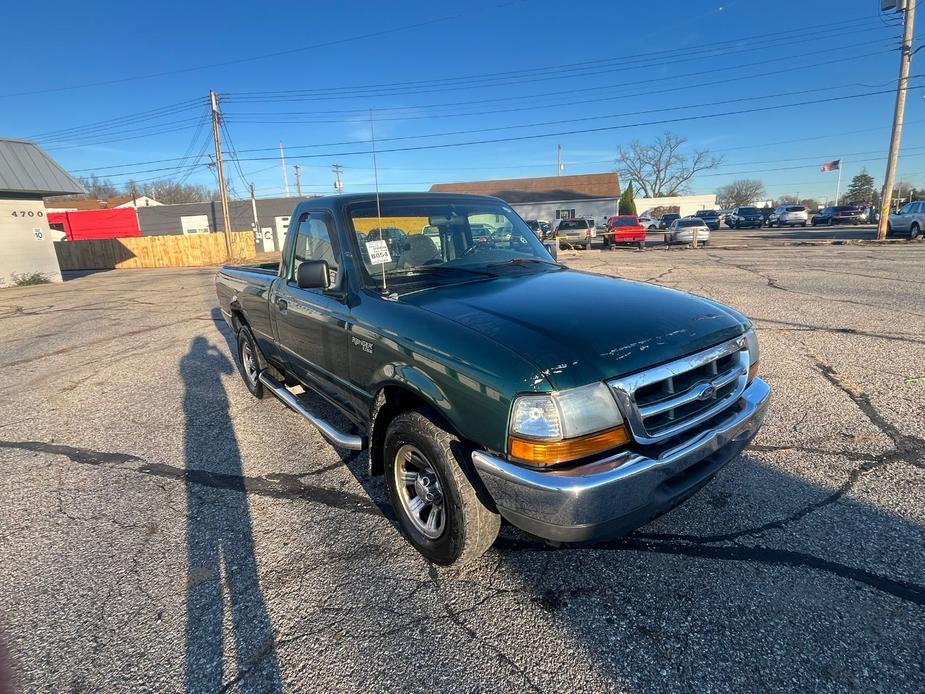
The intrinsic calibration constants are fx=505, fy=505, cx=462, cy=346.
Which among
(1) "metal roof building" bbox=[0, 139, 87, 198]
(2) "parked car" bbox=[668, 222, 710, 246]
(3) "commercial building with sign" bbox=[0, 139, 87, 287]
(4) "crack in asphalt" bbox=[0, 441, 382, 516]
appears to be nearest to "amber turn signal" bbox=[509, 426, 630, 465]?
(4) "crack in asphalt" bbox=[0, 441, 382, 516]

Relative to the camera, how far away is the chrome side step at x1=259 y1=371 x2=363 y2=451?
10.3 feet

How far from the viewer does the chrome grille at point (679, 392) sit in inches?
82.9

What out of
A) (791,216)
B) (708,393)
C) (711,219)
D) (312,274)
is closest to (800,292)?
(708,393)

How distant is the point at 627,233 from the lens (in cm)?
2816

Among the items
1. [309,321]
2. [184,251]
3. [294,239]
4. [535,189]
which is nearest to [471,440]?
[309,321]

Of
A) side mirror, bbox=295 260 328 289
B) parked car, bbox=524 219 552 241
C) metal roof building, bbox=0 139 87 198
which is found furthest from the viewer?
metal roof building, bbox=0 139 87 198

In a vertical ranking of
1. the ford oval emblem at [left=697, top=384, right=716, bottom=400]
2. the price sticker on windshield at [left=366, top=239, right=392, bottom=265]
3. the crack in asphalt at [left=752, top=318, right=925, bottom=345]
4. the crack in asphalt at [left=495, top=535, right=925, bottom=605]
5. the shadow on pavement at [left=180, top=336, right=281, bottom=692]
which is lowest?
the crack in asphalt at [left=495, top=535, right=925, bottom=605]

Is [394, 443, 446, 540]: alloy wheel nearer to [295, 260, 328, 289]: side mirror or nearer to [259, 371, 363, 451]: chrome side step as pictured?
[259, 371, 363, 451]: chrome side step

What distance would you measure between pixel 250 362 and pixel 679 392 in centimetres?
454

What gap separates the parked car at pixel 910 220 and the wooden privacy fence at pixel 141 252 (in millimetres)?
35633

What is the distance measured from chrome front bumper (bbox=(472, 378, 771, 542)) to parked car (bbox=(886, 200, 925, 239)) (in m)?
29.1

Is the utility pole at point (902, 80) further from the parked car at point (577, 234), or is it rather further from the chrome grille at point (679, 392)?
the chrome grille at point (679, 392)

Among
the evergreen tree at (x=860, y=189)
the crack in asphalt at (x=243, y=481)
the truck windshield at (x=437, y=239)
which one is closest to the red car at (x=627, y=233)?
the truck windshield at (x=437, y=239)

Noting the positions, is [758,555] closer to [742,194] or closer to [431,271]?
[431,271]
